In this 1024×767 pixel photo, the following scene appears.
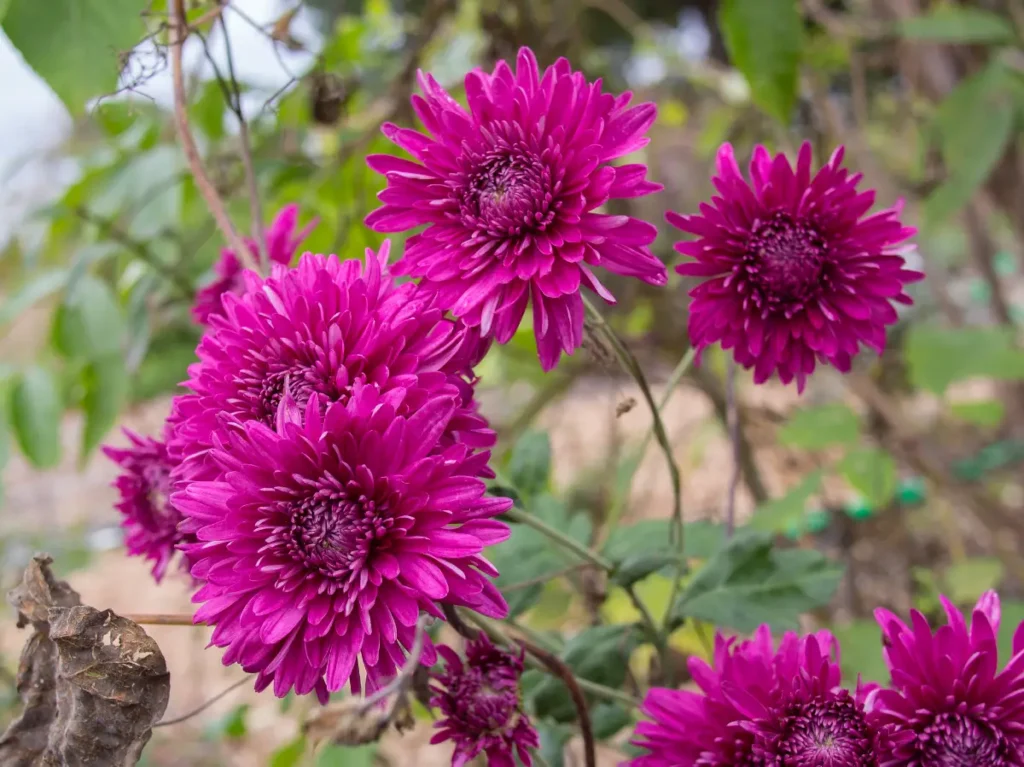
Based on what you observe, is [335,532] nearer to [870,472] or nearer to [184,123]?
[184,123]

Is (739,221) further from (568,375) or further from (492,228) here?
(568,375)

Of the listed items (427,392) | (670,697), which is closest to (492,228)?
(427,392)

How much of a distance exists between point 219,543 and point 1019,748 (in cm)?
31

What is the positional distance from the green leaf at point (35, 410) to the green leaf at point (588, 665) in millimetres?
596

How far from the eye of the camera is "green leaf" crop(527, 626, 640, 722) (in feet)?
1.53

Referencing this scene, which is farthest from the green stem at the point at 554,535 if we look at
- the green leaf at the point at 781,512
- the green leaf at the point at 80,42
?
the green leaf at the point at 781,512

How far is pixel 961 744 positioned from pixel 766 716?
72 millimetres

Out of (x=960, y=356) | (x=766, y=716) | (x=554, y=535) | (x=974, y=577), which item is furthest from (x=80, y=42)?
(x=974, y=577)

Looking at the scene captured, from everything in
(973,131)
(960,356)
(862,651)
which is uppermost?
(973,131)

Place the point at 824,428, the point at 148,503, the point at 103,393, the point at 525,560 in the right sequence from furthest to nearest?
the point at 824,428 → the point at 103,393 → the point at 525,560 → the point at 148,503

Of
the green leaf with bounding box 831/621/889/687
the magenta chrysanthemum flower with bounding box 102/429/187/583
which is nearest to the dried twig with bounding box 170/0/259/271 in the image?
the magenta chrysanthemum flower with bounding box 102/429/187/583

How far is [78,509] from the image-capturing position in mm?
3193

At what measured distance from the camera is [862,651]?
2.48ft

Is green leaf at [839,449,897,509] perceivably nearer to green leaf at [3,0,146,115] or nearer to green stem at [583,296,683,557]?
green stem at [583,296,683,557]
